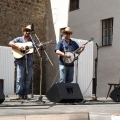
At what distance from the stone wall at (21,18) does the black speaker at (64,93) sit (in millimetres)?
8092

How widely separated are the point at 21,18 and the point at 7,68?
12.8 feet

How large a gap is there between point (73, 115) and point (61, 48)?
2990 millimetres

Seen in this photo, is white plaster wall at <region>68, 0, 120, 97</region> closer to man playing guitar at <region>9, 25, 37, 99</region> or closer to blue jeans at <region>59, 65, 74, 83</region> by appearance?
blue jeans at <region>59, 65, 74, 83</region>

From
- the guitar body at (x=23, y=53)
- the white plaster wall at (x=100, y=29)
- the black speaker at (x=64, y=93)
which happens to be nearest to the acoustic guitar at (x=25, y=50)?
the guitar body at (x=23, y=53)

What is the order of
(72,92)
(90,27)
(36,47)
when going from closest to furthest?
(72,92)
(36,47)
(90,27)

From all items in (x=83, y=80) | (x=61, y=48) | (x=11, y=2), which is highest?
(x=11, y=2)

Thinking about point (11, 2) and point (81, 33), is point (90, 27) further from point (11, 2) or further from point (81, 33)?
point (11, 2)

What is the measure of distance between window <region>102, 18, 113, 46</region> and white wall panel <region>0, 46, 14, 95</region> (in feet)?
13.3

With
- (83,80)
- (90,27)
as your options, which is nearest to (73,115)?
(83,80)

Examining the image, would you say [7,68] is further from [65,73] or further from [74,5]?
[74,5]

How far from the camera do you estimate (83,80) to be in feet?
37.2

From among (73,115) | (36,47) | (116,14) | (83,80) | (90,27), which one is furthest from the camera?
(90,27)

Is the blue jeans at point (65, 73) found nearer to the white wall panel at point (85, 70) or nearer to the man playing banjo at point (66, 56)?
the man playing banjo at point (66, 56)

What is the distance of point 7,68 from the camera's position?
1155cm
